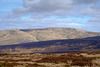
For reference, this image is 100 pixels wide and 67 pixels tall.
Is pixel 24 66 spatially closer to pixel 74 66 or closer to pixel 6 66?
pixel 6 66

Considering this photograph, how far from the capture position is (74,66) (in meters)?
18.1

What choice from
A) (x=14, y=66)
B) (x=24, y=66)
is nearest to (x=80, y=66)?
(x=24, y=66)

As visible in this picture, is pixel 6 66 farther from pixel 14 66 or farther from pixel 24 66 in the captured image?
pixel 24 66

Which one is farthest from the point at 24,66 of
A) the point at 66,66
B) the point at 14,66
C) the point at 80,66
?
the point at 80,66

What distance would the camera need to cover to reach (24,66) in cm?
1845

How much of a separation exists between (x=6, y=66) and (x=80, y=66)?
25.9 ft

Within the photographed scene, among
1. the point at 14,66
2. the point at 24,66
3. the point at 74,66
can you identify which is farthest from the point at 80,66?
the point at 14,66

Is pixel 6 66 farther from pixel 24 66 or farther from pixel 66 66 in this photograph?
pixel 66 66

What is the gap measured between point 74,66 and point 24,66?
5.26 m

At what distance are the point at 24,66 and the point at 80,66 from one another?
5.88 meters

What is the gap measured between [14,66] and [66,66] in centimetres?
559

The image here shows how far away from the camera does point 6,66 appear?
61.5 ft

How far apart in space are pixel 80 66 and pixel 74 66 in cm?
62

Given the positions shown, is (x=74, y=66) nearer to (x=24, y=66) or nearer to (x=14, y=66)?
(x=24, y=66)
